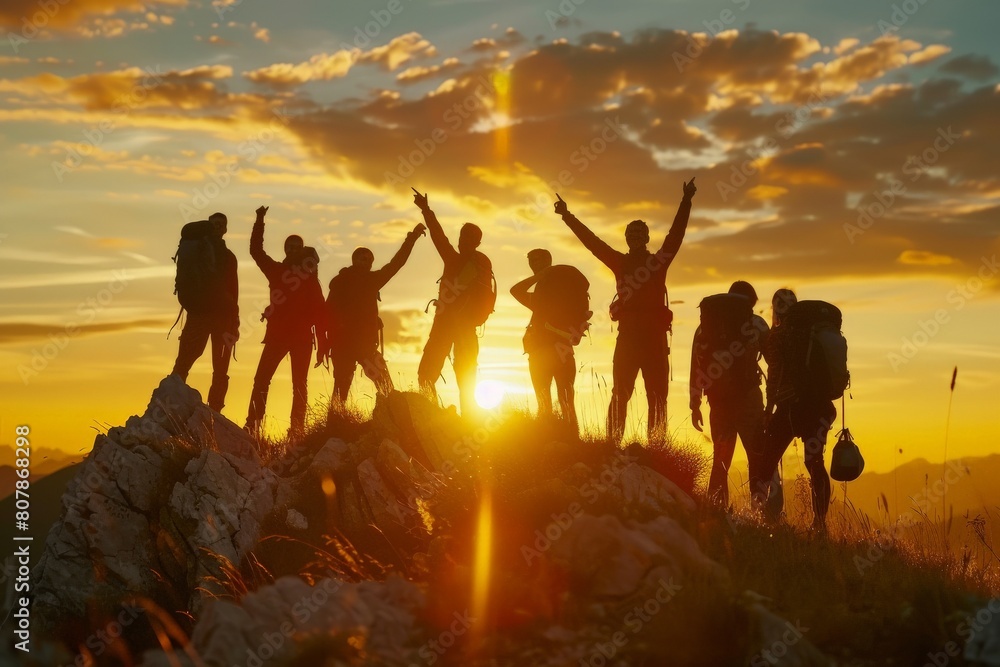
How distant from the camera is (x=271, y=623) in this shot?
23.2ft

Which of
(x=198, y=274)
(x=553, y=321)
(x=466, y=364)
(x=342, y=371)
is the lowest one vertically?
(x=342, y=371)

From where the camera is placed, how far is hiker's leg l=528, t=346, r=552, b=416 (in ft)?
45.2

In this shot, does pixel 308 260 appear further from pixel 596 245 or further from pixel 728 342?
pixel 728 342

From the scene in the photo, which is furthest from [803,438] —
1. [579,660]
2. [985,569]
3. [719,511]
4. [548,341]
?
[579,660]

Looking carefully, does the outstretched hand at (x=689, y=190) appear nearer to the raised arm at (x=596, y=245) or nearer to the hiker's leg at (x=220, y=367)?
the raised arm at (x=596, y=245)

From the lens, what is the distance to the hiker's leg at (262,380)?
1530cm

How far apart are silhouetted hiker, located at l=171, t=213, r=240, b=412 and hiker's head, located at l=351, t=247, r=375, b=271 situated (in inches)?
75.4

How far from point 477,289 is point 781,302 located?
4432 millimetres

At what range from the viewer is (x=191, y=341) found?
1531 centimetres

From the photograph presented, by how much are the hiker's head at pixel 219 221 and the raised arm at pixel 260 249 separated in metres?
0.52

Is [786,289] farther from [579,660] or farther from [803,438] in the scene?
[579,660]

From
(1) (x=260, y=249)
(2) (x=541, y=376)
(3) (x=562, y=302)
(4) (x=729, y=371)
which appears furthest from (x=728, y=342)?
(1) (x=260, y=249)

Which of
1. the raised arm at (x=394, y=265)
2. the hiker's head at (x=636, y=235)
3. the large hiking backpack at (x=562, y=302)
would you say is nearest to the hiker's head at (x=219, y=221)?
the raised arm at (x=394, y=265)

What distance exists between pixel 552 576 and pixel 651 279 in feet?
19.4
